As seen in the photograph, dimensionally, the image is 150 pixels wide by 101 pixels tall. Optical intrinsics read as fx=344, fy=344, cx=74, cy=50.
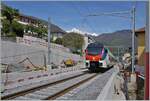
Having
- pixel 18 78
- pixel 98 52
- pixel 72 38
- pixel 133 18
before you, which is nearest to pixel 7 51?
pixel 98 52

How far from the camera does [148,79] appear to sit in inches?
190

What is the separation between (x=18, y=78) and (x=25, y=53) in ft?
75.8

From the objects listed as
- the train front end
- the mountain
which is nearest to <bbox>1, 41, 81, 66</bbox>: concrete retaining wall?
the train front end

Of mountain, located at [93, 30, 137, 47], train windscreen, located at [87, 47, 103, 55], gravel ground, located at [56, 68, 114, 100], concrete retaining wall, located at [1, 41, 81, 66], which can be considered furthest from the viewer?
mountain, located at [93, 30, 137, 47]

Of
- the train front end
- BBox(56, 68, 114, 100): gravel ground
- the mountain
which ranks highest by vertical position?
the mountain

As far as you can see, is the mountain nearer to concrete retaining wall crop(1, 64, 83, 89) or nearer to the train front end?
the train front end

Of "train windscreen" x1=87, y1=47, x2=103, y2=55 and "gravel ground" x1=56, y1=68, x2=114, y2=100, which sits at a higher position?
"train windscreen" x1=87, y1=47, x2=103, y2=55

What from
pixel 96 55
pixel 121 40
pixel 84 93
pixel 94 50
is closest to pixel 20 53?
pixel 94 50

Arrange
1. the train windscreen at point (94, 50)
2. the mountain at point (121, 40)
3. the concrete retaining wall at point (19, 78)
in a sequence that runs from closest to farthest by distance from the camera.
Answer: the concrete retaining wall at point (19, 78)
the train windscreen at point (94, 50)
the mountain at point (121, 40)

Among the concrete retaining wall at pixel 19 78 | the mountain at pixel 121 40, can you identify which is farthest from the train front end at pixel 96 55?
the mountain at pixel 121 40

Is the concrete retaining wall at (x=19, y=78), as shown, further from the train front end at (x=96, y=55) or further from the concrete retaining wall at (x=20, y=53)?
the concrete retaining wall at (x=20, y=53)

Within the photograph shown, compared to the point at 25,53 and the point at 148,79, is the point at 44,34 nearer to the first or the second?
the point at 25,53

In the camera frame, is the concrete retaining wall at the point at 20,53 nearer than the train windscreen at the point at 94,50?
No

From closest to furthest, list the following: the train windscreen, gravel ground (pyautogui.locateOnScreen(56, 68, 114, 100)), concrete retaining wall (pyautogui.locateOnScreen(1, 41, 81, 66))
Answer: gravel ground (pyautogui.locateOnScreen(56, 68, 114, 100)) < the train windscreen < concrete retaining wall (pyautogui.locateOnScreen(1, 41, 81, 66))
